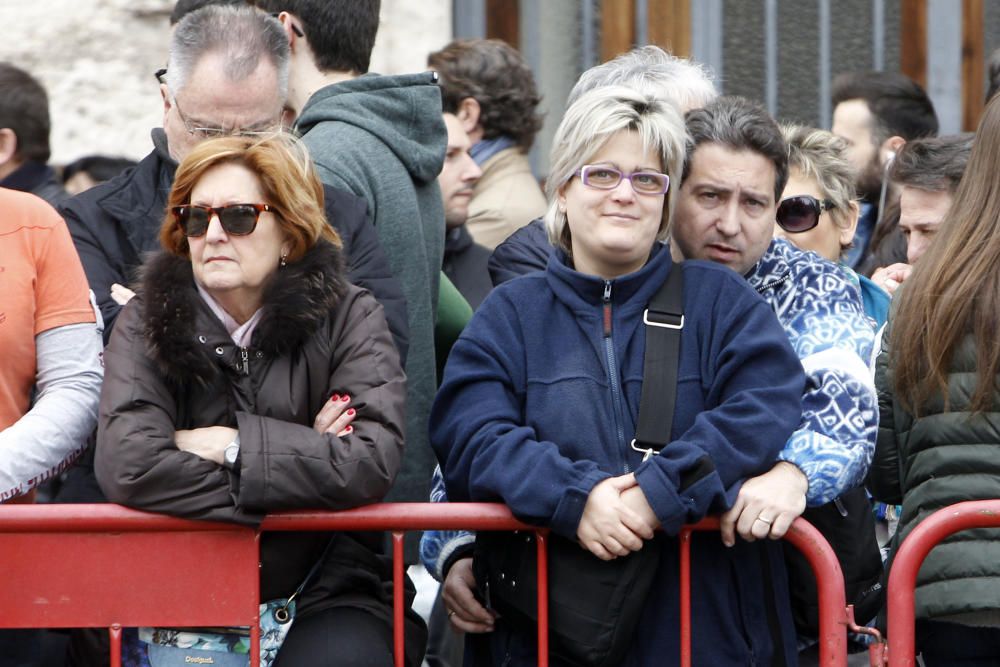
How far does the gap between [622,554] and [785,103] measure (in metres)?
4.22

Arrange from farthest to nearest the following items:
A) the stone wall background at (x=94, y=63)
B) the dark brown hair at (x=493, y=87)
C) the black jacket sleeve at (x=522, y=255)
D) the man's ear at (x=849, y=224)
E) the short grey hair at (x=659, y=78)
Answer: the stone wall background at (x=94, y=63) → the dark brown hair at (x=493, y=87) → the man's ear at (x=849, y=224) → the short grey hair at (x=659, y=78) → the black jacket sleeve at (x=522, y=255)

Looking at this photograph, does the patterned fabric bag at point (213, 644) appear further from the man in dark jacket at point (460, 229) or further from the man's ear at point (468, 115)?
the man's ear at point (468, 115)

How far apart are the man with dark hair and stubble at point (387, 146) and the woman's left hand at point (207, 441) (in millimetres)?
758

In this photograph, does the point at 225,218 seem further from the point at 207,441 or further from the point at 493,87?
the point at 493,87

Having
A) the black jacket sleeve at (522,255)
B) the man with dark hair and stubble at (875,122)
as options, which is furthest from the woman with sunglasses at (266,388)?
the man with dark hair and stubble at (875,122)

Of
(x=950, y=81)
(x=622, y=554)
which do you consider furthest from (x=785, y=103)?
(x=622, y=554)

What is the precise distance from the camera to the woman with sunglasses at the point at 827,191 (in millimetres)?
4281

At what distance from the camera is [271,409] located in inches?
128

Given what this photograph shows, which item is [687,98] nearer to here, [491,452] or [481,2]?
[491,452]

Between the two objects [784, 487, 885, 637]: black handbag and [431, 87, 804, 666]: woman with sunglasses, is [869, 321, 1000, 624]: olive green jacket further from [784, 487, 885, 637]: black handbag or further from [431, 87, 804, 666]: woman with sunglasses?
[431, 87, 804, 666]: woman with sunglasses

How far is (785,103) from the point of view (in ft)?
22.9

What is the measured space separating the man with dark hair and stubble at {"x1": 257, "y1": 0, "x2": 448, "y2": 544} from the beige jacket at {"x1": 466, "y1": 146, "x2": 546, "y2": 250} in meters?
1.23

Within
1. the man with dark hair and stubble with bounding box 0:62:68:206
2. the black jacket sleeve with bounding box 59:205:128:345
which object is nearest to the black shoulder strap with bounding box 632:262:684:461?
the black jacket sleeve with bounding box 59:205:128:345

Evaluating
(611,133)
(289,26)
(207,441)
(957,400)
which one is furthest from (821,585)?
(289,26)
